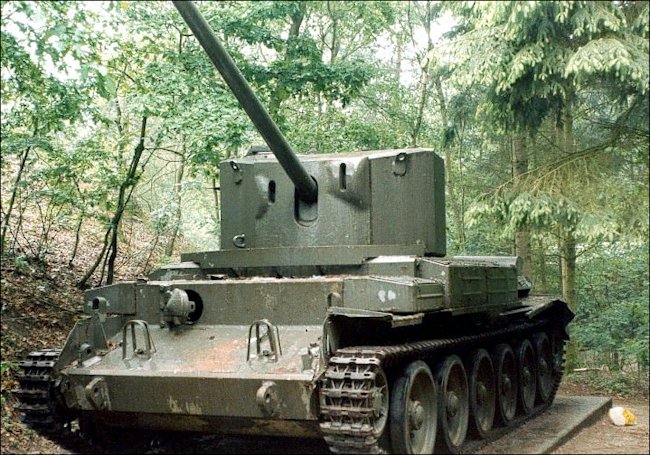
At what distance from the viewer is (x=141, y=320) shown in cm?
748

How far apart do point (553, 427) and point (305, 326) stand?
3798 millimetres

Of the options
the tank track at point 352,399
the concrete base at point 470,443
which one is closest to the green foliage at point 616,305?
the concrete base at point 470,443

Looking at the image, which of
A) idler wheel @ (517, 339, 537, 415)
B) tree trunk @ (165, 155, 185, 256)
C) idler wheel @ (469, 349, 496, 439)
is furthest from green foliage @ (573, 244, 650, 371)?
tree trunk @ (165, 155, 185, 256)

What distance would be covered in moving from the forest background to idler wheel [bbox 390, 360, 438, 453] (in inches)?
113

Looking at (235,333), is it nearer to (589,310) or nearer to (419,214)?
(419,214)

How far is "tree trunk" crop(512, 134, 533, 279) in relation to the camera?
10123 mm

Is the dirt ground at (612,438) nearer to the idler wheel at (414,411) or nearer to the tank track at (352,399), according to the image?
the idler wheel at (414,411)

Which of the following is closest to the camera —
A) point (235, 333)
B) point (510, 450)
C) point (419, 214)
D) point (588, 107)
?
point (235, 333)

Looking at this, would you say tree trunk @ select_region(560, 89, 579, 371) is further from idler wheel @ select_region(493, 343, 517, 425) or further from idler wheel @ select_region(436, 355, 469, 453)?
idler wheel @ select_region(436, 355, 469, 453)

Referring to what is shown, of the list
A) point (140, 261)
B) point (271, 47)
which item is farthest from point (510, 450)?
point (140, 261)

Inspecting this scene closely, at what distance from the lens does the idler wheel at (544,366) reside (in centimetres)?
1099

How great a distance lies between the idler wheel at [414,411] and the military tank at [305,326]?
0.05 feet

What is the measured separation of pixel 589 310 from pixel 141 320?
27.4 feet

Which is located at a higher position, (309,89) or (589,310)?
(309,89)
